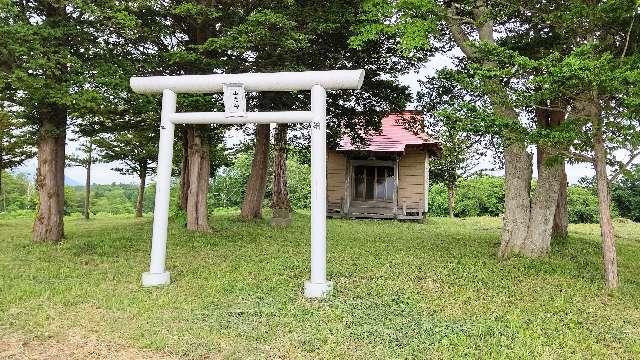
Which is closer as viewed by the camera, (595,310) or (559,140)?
(595,310)

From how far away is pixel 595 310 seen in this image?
6395mm

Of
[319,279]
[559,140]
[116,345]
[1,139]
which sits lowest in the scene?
[116,345]

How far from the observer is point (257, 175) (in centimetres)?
1711

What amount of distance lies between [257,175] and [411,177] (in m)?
8.41

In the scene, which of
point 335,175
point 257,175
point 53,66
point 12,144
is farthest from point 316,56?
point 12,144

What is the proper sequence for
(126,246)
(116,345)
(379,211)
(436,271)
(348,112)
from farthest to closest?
1. (379,211)
2. (348,112)
3. (126,246)
4. (436,271)
5. (116,345)

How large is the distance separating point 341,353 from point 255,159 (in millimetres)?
12657

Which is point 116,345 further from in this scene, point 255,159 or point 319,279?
point 255,159

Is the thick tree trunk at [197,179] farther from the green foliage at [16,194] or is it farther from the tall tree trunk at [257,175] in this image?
Answer: the green foliage at [16,194]

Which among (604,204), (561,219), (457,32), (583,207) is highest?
(457,32)

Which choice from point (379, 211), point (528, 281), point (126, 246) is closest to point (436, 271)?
point (528, 281)

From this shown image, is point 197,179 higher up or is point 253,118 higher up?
point 253,118

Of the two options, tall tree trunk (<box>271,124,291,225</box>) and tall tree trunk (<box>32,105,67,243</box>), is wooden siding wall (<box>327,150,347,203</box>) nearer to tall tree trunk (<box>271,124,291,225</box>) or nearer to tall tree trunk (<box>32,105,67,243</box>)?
tall tree trunk (<box>271,124,291,225</box>)

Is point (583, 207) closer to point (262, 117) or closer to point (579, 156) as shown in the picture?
point (579, 156)
